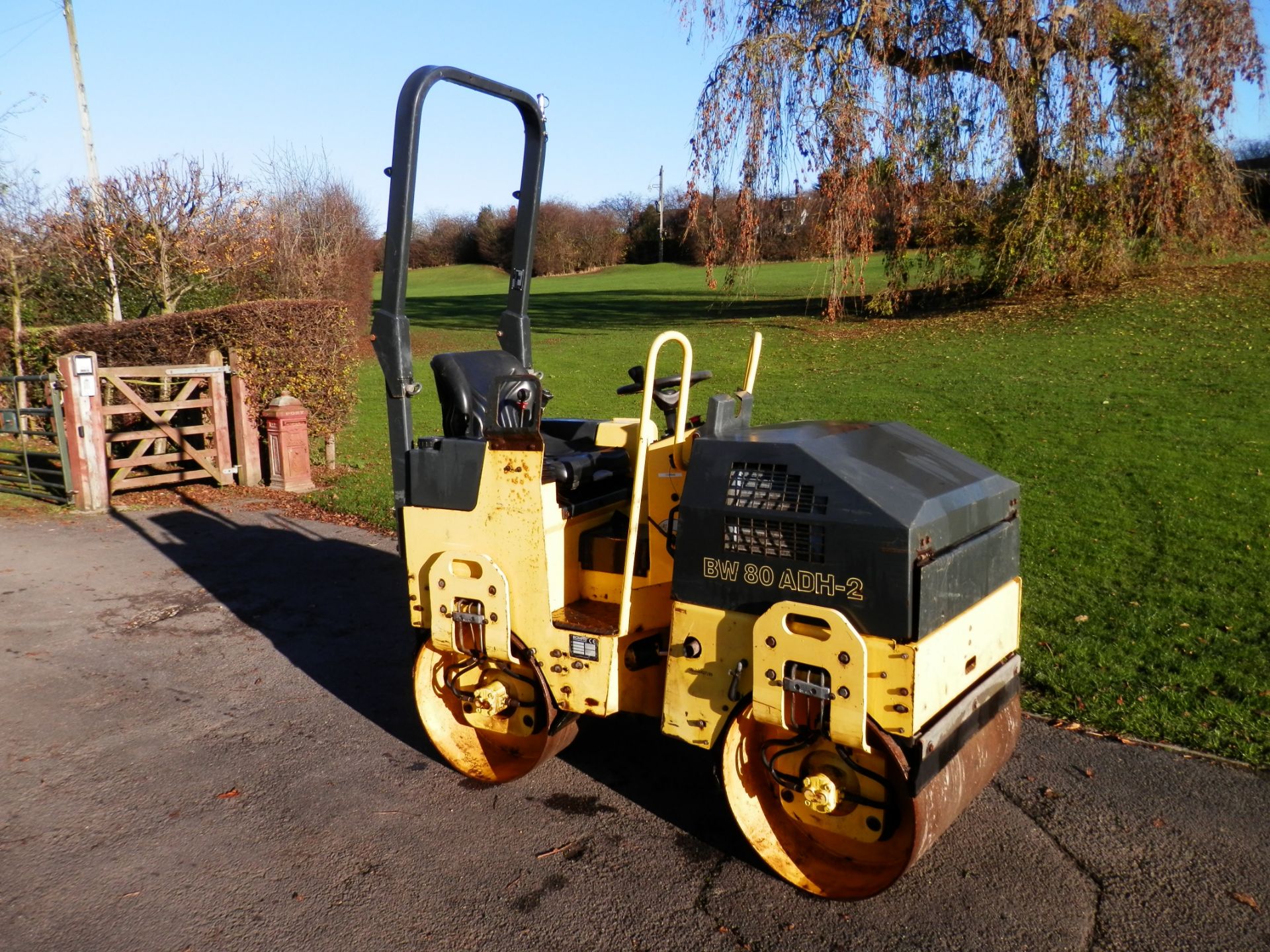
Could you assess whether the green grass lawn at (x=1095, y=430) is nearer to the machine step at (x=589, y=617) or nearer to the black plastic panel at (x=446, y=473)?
the machine step at (x=589, y=617)

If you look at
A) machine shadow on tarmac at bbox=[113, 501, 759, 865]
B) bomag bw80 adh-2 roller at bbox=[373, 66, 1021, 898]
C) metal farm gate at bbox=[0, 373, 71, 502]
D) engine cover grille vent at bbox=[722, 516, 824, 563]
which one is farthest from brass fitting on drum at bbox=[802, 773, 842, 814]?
metal farm gate at bbox=[0, 373, 71, 502]

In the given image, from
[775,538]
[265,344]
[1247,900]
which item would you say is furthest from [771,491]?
[265,344]

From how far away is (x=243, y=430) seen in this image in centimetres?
1091

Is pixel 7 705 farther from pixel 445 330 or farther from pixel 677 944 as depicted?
pixel 445 330

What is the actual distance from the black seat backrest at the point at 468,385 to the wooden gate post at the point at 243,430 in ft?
24.2

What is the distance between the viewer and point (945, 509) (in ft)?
10.4

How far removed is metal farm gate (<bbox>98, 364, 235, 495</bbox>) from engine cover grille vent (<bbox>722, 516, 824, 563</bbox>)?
867cm

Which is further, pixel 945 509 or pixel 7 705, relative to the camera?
pixel 7 705

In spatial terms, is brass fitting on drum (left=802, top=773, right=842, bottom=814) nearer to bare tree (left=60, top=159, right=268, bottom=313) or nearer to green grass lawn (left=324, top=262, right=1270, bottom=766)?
green grass lawn (left=324, top=262, right=1270, bottom=766)

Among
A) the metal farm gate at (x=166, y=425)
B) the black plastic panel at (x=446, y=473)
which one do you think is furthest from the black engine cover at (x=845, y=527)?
the metal farm gate at (x=166, y=425)

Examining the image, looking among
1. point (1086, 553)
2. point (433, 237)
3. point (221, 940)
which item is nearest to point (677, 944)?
point (221, 940)

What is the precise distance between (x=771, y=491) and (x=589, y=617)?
3.47 ft

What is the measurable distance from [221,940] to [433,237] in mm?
70556

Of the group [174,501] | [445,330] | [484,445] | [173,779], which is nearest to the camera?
[484,445]
